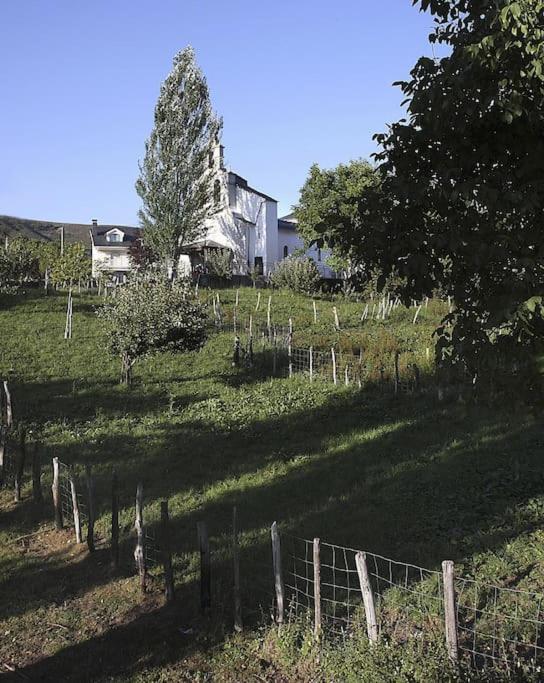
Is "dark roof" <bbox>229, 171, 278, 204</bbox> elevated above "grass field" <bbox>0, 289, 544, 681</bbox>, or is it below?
above

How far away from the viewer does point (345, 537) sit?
9.34m

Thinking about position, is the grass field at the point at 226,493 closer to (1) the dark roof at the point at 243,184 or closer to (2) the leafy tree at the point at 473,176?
(2) the leafy tree at the point at 473,176

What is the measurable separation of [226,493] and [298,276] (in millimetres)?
37492

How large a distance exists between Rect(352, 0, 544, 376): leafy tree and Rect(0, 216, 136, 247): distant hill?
90.0 m

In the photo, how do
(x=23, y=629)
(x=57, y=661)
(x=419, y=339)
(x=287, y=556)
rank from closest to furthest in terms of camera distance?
(x=57, y=661)
(x=23, y=629)
(x=287, y=556)
(x=419, y=339)

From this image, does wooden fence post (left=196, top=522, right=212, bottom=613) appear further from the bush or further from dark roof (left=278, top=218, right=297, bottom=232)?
dark roof (left=278, top=218, right=297, bottom=232)

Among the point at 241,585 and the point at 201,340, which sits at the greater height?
the point at 201,340

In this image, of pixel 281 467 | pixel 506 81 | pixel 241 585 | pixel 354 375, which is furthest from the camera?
pixel 354 375

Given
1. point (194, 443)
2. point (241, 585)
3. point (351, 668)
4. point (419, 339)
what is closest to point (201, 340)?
point (194, 443)

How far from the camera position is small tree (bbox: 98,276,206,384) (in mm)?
21469

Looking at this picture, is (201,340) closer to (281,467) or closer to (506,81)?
(281,467)

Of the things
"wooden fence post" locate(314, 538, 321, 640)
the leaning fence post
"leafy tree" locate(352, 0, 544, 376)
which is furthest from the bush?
the leaning fence post

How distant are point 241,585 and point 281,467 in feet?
18.1

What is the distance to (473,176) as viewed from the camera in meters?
A: 6.03
